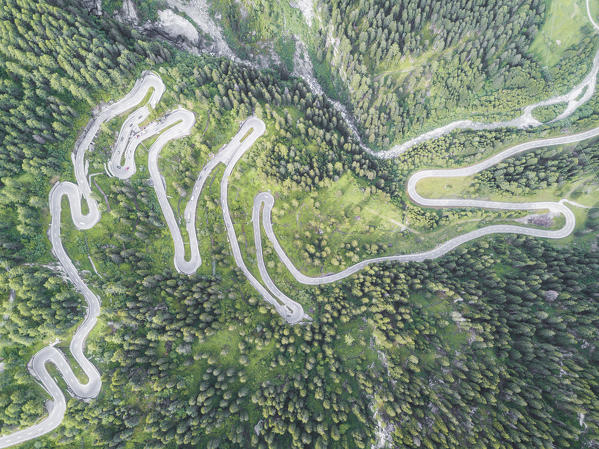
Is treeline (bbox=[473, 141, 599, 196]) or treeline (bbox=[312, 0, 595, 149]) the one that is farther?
treeline (bbox=[312, 0, 595, 149])

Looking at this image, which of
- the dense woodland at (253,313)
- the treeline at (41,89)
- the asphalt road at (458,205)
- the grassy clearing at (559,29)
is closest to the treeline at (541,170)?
the dense woodland at (253,313)

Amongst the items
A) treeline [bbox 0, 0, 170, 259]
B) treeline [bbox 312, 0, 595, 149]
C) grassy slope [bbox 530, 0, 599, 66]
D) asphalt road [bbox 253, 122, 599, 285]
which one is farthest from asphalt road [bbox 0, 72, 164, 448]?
grassy slope [bbox 530, 0, 599, 66]

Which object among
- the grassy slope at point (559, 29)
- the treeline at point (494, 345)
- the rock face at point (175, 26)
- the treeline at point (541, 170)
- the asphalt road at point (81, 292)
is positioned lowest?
the asphalt road at point (81, 292)

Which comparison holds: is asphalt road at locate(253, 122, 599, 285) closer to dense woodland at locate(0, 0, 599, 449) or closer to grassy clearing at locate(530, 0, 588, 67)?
dense woodland at locate(0, 0, 599, 449)

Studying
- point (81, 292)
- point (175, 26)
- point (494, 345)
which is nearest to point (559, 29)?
point (494, 345)

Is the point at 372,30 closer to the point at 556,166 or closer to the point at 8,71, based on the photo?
the point at 556,166

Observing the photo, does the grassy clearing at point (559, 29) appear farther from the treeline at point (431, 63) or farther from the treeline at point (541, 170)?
the treeline at point (541, 170)

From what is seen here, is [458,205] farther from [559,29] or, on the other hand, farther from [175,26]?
[175,26]
